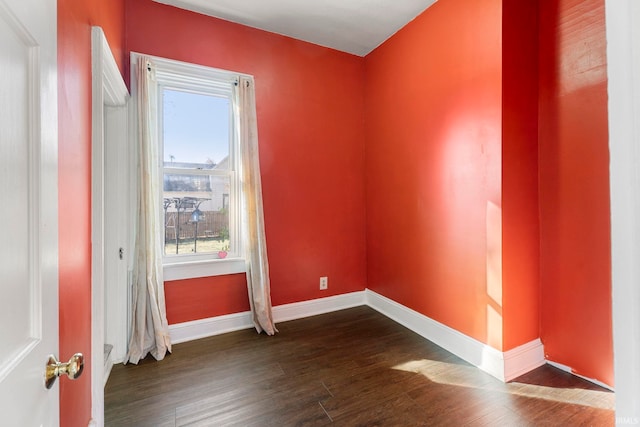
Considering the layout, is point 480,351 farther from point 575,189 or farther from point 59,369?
point 59,369

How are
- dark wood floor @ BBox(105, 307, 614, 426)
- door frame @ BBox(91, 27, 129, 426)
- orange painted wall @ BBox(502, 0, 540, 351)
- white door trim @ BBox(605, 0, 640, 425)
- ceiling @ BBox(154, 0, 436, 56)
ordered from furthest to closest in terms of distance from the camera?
ceiling @ BBox(154, 0, 436, 56) < orange painted wall @ BBox(502, 0, 540, 351) < dark wood floor @ BBox(105, 307, 614, 426) < door frame @ BBox(91, 27, 129, 426) < white door trim @ BBox(605, 0, 640, 425)

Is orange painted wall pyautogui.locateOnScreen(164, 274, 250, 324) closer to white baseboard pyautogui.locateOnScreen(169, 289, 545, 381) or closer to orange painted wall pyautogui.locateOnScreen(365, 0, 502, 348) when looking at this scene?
white baseboard pyautogui.locateOnScreen(169, 289, 545, 381)

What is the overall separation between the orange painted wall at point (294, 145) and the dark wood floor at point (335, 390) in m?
0.57

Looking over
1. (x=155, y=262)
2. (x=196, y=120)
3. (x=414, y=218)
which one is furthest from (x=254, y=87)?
(x=414, y=218)

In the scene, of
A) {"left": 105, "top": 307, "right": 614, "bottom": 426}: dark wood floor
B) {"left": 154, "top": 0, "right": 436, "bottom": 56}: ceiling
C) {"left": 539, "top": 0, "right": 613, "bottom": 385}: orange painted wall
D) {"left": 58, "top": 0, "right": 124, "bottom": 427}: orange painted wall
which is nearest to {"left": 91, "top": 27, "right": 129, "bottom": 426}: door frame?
{"left": 58, "top": 0, "right": 124, "bottom": 427}: orange painted wall

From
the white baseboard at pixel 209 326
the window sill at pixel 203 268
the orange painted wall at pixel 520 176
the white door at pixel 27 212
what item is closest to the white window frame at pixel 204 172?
the window sill at pixel 203 268

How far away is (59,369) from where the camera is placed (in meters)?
0.65

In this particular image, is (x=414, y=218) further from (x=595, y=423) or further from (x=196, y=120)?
Answer: (x=196, y=120)

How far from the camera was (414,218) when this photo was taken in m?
2.75

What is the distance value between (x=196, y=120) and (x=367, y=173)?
1.91 metres

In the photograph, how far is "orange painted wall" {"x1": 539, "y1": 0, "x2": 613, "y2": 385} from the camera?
6.02 feet

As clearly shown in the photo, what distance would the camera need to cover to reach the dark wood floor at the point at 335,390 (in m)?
1.66

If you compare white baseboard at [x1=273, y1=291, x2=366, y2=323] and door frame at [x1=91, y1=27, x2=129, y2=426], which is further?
white baseboard at [x1=273, y1=291, x2=366, y2=323]

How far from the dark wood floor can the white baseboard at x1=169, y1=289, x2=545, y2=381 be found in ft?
0.24
